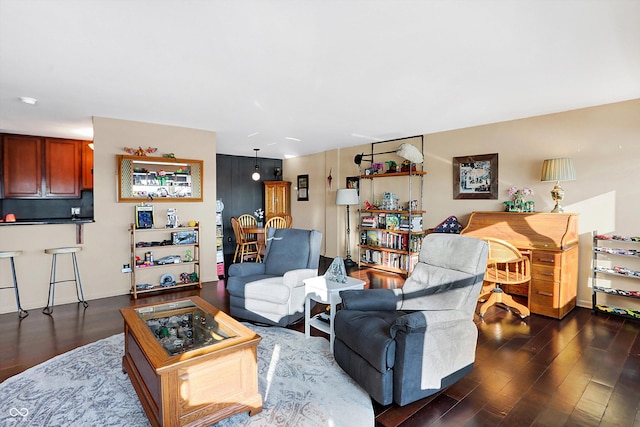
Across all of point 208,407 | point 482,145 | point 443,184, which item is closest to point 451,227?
point 443,184

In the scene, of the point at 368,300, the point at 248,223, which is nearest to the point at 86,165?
the point at 248,223

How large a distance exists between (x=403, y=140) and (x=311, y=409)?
15.9 feet

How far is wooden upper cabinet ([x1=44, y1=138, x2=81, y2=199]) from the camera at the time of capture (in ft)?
19.5

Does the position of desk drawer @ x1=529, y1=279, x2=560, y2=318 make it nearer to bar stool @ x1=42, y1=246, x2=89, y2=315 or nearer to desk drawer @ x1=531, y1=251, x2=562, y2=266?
desk drawer @ x1=531, y1=251, x2=562, y2=266

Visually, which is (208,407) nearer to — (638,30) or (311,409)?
(311,409)

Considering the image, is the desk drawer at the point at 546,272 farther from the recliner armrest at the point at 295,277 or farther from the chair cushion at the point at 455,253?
the recliner armrest at the point at 295,277

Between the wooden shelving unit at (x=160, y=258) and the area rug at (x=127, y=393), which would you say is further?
the wooden shelving unit at (x=160, y=258)

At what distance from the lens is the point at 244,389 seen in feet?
6.57

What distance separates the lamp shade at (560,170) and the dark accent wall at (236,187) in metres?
6.31

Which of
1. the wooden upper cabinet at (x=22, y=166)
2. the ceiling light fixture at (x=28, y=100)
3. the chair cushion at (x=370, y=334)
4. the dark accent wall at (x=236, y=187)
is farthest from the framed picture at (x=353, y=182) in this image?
→ the wooden upper cabinet at (x=22, y=166)

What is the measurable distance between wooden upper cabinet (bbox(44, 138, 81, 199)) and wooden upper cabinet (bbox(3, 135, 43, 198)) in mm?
125

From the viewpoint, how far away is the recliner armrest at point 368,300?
2.55 meters


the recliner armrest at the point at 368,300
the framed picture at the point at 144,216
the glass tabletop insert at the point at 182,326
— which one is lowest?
the glass tabletop insert at the point at 182,326

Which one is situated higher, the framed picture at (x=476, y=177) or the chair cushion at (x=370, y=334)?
the framed picture at (x=476, y=177)
